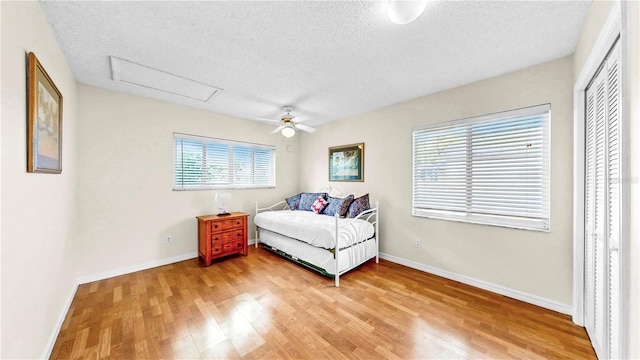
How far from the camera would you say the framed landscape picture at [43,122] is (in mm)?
1368

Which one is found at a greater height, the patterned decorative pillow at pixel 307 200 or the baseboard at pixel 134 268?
the patterned decorative pillow at pixel 307 200

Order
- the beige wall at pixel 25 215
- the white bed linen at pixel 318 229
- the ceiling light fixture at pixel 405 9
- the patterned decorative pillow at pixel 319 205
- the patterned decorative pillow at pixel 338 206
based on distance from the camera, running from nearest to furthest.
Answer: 1. the beige wall at pixel 25 215
2. the ceiling light fixture at pixel 405 9
3. the white bed linen at pixel 318 229
4. the patterned decorative pillow at pixel 338 206
5. the patterned decorative pillow at pixel 319 205

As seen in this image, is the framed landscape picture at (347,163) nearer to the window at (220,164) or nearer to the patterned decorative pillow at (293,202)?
the patterned decorative pillow at (293,202)

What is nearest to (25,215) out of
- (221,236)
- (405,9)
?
(221,236)

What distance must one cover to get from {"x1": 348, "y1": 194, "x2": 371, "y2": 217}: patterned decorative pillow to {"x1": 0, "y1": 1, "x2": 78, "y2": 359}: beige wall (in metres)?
3.16

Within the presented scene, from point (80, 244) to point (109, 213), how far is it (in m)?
0.44

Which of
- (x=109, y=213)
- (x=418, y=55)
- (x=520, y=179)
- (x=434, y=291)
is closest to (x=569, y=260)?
(x=520, y=179)

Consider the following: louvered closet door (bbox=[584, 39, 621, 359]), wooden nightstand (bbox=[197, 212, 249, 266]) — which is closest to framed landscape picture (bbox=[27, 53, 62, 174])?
wooden nightstand (bbox=[197, 212, 249, 266])

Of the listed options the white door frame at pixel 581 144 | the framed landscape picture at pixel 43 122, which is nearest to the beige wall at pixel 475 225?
the white door frame at pixel 581 144

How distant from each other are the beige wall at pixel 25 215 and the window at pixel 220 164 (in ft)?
5.11

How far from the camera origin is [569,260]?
7.06ft

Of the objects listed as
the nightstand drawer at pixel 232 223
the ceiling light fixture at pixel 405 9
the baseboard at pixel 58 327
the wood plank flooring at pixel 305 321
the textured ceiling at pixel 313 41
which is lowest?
the wood plank flooring at pixel 305 321

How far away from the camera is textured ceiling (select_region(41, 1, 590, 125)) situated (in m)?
1.57

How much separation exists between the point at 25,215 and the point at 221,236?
2247mm
